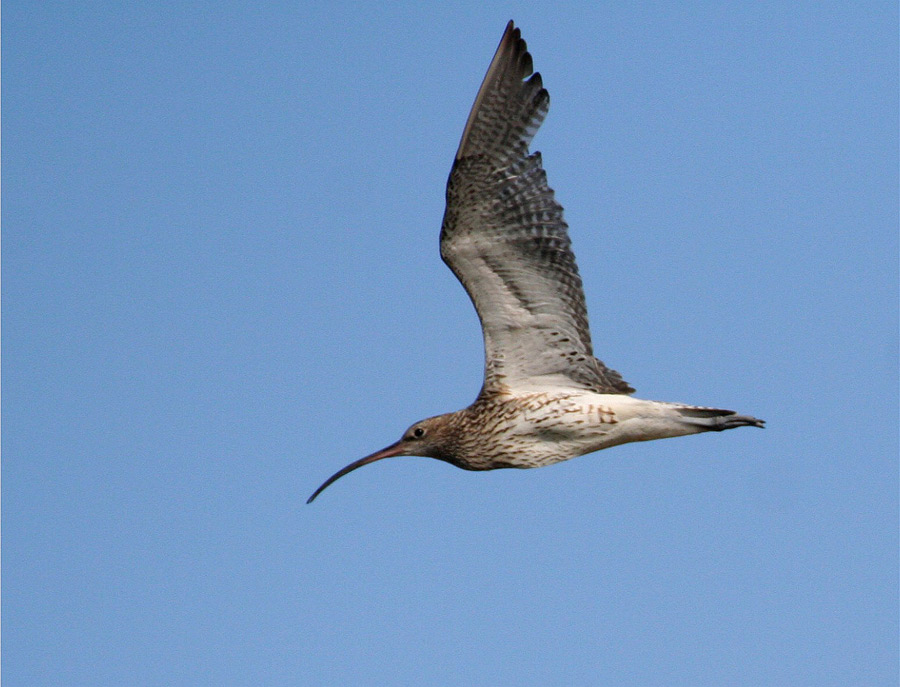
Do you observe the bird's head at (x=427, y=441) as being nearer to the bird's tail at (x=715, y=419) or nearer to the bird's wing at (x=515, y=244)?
the bird's wing at (x=515, y=244)

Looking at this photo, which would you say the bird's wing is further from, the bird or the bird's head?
the bird's head

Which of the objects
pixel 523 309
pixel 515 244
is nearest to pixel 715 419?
pixel 523 309

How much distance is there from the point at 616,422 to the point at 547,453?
67 cm

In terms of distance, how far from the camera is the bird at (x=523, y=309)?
14.7m

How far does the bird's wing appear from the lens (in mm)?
14703

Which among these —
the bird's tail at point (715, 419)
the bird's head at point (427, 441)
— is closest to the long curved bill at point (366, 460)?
the bird's head at point (427, 441)

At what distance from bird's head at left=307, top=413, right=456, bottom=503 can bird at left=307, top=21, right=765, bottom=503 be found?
8 centimetres

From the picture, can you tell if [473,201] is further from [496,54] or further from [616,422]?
[616,422]

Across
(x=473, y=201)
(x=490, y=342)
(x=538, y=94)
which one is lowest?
(x=490, y=342)

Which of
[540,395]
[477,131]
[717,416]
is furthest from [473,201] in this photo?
[717,416]

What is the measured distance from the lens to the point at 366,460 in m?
16.1

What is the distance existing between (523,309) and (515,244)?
0.63 meters

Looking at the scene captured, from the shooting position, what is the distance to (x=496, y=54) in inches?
585

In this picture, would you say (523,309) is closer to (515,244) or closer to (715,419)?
(515,244)
